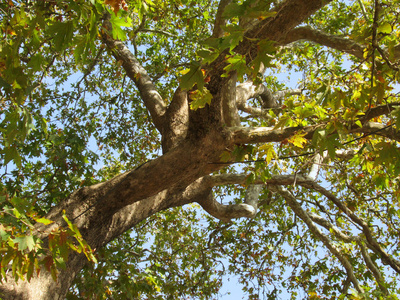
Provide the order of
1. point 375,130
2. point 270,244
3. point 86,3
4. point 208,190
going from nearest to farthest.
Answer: point 86,3
point 375,130
point 208,190
point 270,244

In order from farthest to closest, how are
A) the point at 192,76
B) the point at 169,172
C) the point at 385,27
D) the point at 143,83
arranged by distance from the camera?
1. the point at 143,83
2. the point at 169,172
3. the point at 385,27
4. the point at 192,76

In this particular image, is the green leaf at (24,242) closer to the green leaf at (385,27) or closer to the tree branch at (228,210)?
the green leaf at (385,27)

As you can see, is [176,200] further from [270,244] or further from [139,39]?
[139,39]

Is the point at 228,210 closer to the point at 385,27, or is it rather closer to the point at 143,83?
the point at 143,83

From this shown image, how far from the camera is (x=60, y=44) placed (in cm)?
175

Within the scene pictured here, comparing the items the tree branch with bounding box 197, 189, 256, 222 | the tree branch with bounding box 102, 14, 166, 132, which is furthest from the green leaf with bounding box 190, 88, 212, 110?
the tree branch with bounding box 197, 189, 256, 222

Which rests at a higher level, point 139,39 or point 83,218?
point 139,39

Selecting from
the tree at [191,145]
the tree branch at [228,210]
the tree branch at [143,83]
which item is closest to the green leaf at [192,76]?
the tree at [191,145]

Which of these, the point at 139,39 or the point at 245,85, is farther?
the point at 139,39

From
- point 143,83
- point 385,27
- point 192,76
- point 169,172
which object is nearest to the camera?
point 192,76

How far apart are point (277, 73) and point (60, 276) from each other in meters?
6.93

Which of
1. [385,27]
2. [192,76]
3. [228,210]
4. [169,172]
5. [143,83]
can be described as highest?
[143,83]

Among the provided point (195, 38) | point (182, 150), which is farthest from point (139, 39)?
point (182, 150)

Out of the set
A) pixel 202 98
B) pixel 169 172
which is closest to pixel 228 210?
pixel 169 172
